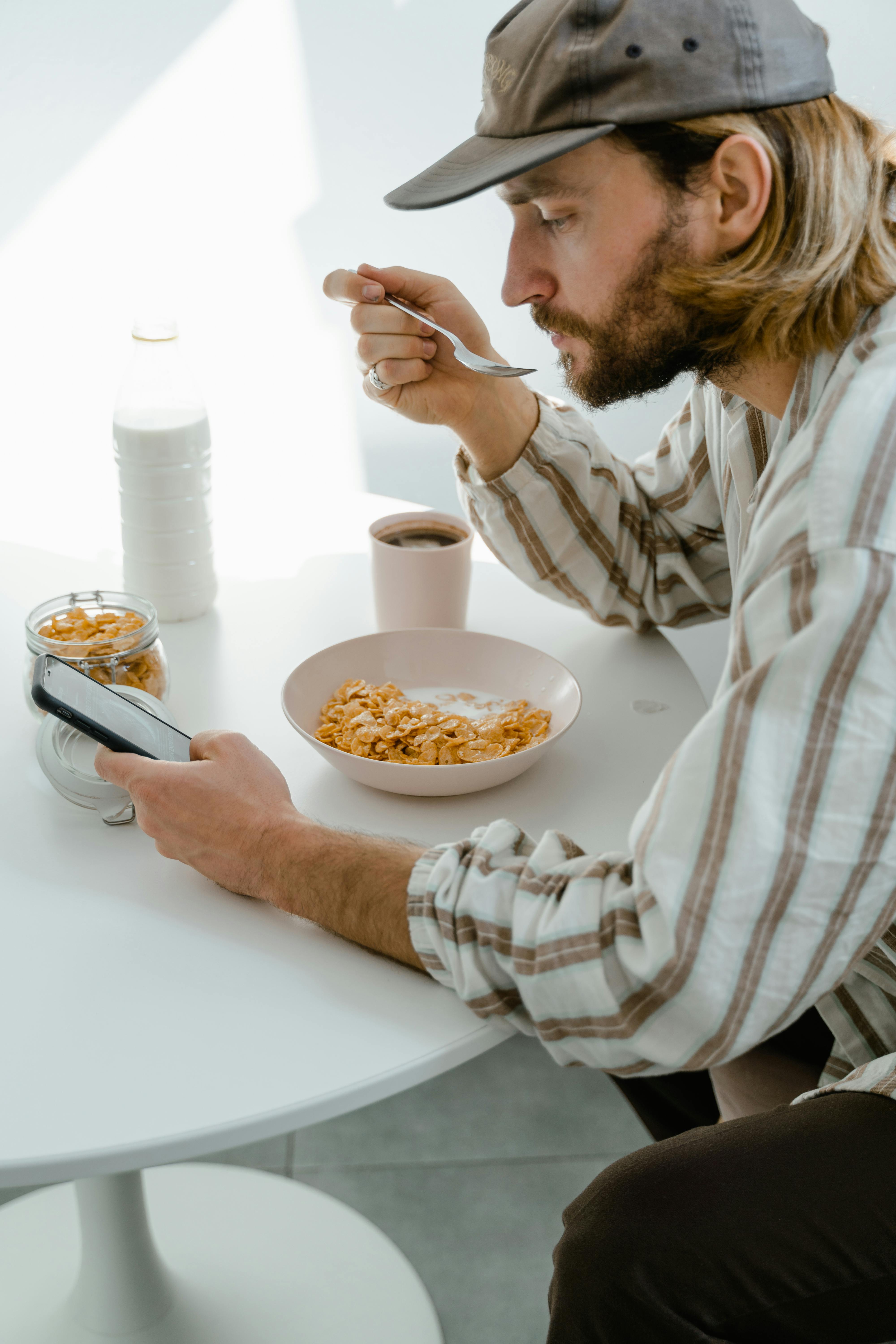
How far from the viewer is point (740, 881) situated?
2.20 feet

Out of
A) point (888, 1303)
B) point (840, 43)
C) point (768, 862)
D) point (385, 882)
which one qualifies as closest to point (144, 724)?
point (385, 882)

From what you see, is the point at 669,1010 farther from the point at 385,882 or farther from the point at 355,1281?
the point at 355,1281

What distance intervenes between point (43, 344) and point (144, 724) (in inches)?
46.0

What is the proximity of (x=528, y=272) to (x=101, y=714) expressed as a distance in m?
0.48

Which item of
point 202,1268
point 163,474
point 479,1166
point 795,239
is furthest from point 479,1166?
point 795,239

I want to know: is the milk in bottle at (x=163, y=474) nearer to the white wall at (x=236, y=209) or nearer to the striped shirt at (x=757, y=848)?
the white wall at (x=236, y=209)

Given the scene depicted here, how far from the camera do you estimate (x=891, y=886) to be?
0.71 meters

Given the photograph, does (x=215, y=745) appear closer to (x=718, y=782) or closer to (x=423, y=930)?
(x=423, y=930)

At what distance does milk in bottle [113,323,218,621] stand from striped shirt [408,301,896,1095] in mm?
538

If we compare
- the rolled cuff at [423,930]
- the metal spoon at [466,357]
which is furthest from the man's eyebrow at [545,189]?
the rolled cuff at [423,930]

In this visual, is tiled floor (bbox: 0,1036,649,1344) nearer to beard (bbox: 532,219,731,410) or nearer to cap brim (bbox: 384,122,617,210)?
beard (bbox: 532,219,731,410)

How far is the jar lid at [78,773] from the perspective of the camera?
89cm

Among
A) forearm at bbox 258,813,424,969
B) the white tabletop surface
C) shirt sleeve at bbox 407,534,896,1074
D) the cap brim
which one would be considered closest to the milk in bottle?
the white tabletop surface

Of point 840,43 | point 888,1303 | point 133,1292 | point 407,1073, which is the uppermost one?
point 840,43
